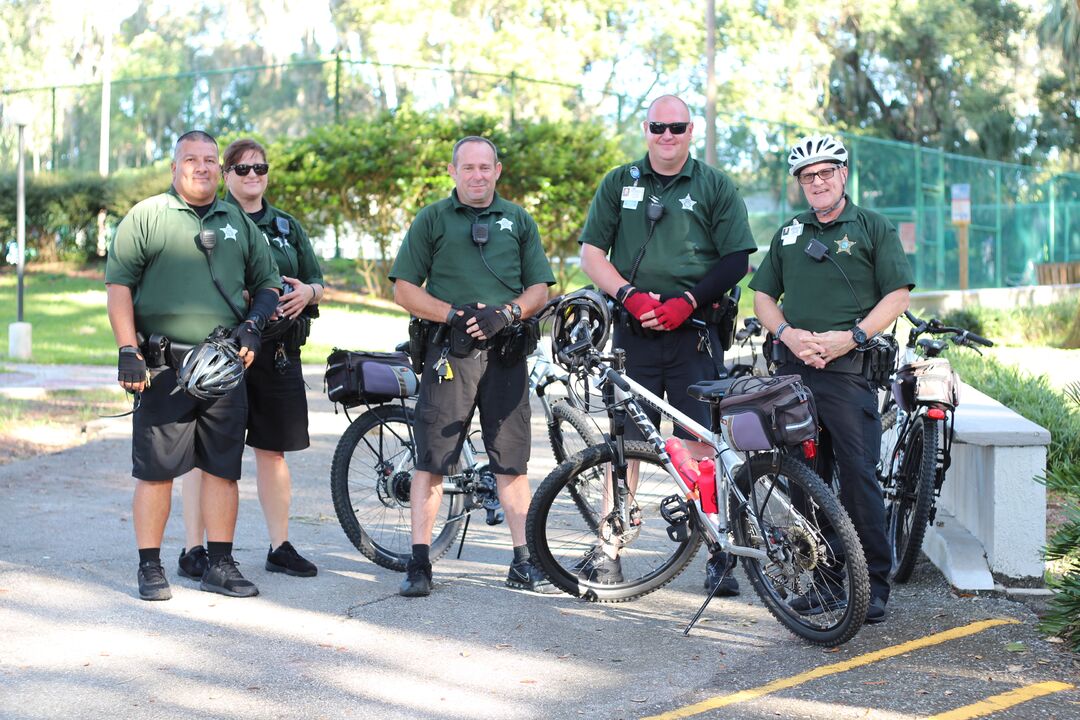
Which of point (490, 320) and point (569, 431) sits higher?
point (490, 320)

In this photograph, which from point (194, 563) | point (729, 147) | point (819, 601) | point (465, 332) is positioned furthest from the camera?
point (729, 147)

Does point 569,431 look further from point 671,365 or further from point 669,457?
point 669,457

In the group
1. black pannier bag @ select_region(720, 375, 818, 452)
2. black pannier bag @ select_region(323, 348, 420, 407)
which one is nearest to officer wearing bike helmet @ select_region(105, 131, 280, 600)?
black pannier bag @ select_region(323, 348, 420, 407)

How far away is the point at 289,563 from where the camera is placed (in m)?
6.65

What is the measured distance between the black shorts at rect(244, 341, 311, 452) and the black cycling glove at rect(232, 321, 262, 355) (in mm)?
492

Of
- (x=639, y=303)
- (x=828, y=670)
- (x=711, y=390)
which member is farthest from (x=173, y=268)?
(x=828, y=670)

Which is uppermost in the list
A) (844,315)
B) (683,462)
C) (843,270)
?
(843,270)

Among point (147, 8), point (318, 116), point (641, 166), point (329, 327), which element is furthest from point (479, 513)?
point (147, 8)

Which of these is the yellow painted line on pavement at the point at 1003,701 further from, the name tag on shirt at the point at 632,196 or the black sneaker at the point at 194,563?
the black sneaker at the point at 194,563

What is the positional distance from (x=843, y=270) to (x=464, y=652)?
2227 mm

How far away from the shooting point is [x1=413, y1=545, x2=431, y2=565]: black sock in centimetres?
629

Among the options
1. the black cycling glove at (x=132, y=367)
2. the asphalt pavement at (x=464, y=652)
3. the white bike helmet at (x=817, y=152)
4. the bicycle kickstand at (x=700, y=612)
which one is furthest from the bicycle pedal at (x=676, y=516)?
the black cycling glove at (x=132, y=367)

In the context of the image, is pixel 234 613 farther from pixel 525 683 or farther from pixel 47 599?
pixel 525 683

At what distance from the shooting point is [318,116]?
999 inches
